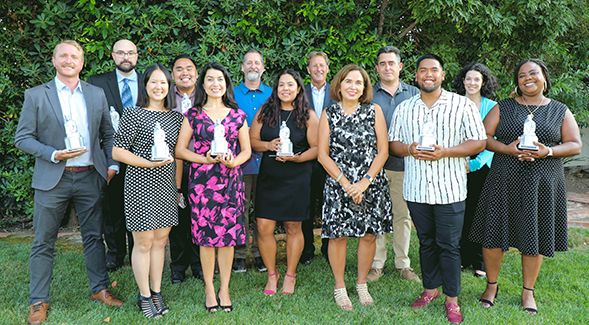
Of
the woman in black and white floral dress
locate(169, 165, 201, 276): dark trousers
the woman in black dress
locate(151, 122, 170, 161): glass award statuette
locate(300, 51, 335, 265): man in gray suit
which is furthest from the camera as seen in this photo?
locate(300, 51, 335, 265): man in gray suit

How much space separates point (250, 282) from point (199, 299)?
647 millimetres

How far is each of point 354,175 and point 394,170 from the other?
3.50ft

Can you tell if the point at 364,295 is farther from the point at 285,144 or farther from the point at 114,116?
the point at 114,116

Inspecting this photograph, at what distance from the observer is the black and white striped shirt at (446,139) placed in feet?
11.7

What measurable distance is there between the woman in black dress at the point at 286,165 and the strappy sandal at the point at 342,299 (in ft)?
1.66

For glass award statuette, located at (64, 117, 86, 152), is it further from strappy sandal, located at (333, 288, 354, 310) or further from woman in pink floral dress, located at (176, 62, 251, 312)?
strappy sandal, located at (333, 288, 354, 310)

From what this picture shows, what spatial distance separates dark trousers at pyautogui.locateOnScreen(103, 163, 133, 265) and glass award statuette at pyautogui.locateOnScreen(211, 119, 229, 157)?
5.24 feet

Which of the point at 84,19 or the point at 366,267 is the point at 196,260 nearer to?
the point at 366,267

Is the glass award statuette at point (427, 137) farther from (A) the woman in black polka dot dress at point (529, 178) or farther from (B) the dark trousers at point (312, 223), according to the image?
(B) the dark trousers at point (312, 223)

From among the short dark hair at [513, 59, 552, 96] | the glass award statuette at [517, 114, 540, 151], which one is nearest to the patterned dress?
the glass award statuette at [517, 114, 540, 151]

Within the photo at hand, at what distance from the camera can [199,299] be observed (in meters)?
4.03

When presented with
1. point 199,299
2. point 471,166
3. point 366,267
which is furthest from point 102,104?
point 471,166

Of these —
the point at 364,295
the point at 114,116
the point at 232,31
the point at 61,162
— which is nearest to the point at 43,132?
the point at 61,162

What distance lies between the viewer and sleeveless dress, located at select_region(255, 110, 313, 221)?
13.5 feet
